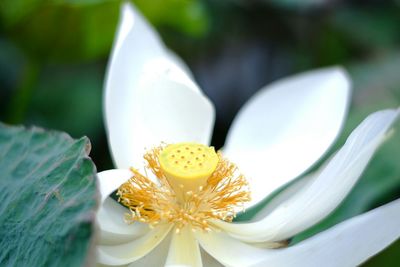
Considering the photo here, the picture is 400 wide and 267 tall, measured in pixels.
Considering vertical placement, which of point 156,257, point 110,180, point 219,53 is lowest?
point 219,53

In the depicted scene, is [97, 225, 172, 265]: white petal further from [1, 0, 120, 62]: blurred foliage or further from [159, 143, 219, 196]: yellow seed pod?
[1, 0, 120, 62]: blurred foliage

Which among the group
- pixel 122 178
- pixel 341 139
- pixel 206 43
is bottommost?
pixel 206 43

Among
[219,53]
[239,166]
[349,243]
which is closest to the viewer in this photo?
[349,243]

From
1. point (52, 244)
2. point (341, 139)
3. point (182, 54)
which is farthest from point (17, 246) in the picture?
point (182, 54)

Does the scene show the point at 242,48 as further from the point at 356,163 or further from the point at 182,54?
the point at 356,163

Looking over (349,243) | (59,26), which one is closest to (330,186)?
(349,243)

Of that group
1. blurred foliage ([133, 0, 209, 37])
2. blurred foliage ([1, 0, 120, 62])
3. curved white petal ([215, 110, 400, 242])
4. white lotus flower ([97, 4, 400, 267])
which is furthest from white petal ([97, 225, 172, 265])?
blurred foliage ([133, 0, 209, 37])

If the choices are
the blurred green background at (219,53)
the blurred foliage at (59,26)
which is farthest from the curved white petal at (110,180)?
the blurred foliage at (59,26)

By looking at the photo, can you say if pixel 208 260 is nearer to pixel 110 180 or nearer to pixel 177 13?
pixel 110 180
